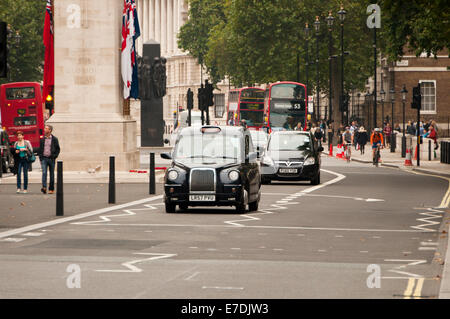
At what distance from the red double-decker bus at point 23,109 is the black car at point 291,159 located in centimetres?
2553

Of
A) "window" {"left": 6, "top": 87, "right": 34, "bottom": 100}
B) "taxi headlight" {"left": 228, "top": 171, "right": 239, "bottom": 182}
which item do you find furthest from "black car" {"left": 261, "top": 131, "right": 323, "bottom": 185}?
"window" {"left": 6, "top": 87, "right": 34, "bottom": 100}

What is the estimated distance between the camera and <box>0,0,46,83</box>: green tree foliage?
8631 centimetres

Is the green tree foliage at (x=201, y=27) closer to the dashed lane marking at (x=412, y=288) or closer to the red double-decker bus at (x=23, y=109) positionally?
the red double-decker bus at (x=23, y=109)

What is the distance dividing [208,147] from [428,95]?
70.5 metres

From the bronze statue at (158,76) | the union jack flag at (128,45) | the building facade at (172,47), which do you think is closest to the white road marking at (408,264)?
the union jack flag at (128,45)

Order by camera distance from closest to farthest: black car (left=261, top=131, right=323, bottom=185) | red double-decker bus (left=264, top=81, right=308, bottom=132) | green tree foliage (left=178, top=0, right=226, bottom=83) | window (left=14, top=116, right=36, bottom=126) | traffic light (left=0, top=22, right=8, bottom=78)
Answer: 1. traffic light (left=0, top=22, right=8, bottom=78)
2. black car (left=261, top=131, right=323, bottom=185)
3. window (left=14, top=116, right=36, bottom=126)
4. red double-decker bus (left=264, top=81, right=308, bottom=132)
5. green tree foliage (left=178, top=0, right=226, bottom=83)

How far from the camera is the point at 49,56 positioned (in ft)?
114

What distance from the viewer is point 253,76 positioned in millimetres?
82000

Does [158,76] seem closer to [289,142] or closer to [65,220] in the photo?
[289,142]

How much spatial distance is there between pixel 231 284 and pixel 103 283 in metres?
1.22

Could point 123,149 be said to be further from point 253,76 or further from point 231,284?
point 253,76

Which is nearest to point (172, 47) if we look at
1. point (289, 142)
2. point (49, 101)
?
point (49, 101)

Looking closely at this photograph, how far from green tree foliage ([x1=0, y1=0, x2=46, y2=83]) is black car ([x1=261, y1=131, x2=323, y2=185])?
56.9 m

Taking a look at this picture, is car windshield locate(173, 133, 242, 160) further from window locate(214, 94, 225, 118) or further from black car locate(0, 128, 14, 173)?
window locate(214, 94, 225, 118)
